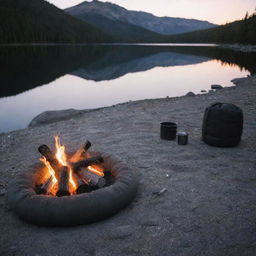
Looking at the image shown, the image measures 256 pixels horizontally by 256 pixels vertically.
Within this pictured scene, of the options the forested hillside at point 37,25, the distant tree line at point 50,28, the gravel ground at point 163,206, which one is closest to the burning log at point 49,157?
the gravel ground at point 163,206

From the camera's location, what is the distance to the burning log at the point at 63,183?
401cm

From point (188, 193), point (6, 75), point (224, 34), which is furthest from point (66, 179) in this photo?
point (224, 34)

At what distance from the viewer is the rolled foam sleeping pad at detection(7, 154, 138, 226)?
3.59 m

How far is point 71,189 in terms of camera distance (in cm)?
426

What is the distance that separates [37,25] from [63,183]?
11909 cm

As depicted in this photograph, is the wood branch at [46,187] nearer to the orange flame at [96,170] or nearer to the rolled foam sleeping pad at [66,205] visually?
the rolled foam sleeping pad at [66,205]

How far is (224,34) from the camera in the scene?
111688 mm

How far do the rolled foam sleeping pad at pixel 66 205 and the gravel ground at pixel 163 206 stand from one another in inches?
6.7

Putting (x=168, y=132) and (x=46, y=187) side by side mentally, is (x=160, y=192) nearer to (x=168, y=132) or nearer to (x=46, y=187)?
(x=46, y=187)

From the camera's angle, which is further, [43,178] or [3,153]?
[3,153]

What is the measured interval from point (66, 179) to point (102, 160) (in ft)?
2.96

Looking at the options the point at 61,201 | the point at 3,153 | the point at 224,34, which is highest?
the point at 224,34

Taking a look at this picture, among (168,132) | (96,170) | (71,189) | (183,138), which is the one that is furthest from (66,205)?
(168,132)

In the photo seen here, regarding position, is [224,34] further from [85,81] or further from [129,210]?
[129,210]
